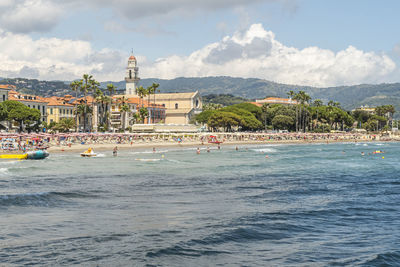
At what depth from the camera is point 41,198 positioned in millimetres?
24672

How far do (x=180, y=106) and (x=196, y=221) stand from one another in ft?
447

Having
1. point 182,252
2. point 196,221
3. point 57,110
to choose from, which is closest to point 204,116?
point 57,110

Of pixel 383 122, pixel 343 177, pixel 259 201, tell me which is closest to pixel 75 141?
pixel 343 177

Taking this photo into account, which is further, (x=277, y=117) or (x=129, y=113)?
(x=277, y=117)

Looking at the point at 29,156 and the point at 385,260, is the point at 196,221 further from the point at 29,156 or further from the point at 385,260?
the point at 29,156

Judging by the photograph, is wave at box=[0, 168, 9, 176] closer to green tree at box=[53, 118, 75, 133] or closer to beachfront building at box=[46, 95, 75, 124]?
green tree at box=[53, 118, 75, 133]

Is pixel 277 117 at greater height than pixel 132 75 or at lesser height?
lesser

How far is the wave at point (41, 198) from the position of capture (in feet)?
76.3

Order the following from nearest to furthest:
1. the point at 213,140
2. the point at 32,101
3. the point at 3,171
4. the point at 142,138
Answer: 1. the point at 3,171
2. the point at 142,138
3. the point at 213,140
4. the point at 32,101

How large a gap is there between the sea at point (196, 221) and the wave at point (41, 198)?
2.1 inches

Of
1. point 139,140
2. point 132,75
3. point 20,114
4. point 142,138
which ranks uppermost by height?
point 132,75

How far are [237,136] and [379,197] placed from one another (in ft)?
268

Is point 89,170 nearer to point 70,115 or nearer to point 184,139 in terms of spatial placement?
point 184,139

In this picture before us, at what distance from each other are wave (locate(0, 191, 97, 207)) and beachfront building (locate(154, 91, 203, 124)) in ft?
403
